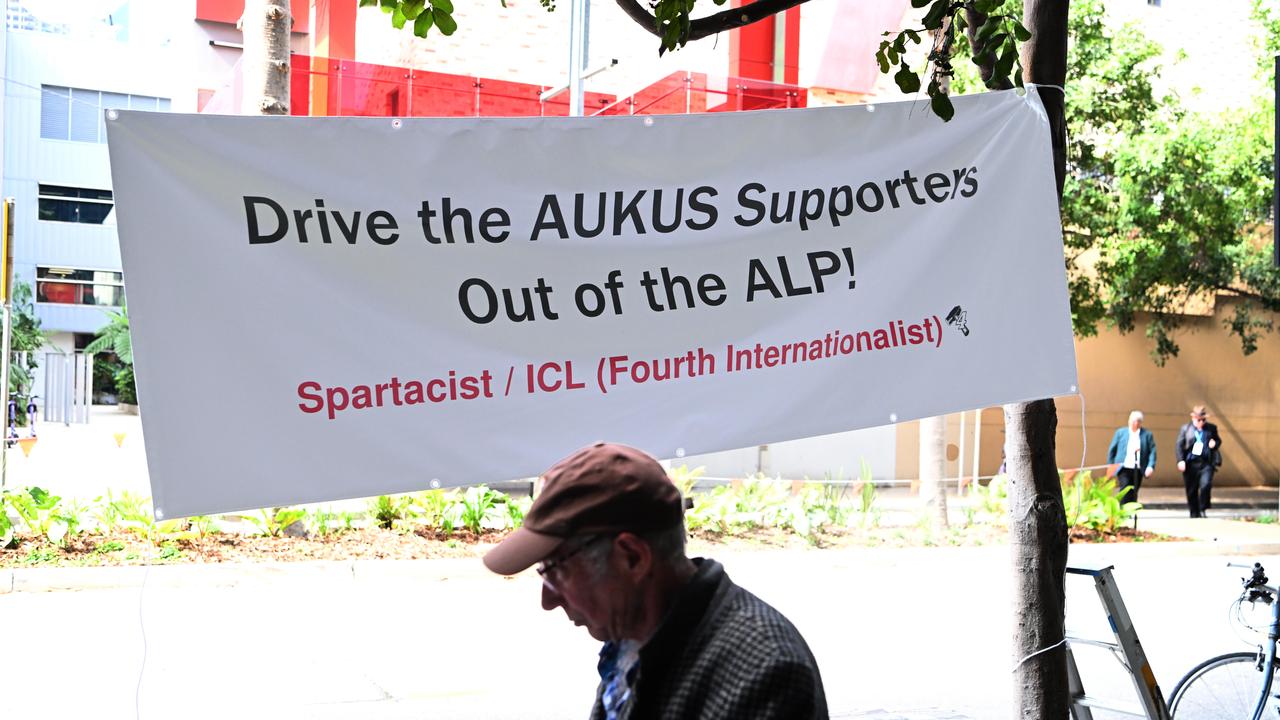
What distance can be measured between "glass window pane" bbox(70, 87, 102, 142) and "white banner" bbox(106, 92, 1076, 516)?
5602 cm

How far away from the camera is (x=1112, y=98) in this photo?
67.6ft

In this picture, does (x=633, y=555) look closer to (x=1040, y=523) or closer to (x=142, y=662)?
(x=1040, y=523)

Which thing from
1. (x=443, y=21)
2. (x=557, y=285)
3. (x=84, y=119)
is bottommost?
(x=557, y=285)

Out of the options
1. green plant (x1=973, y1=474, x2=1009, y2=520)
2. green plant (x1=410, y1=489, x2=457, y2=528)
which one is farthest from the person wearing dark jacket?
green plant (x1=410, y1=489, x2=457, y2=528)

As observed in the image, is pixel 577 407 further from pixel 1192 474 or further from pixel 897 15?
pixel 897 15

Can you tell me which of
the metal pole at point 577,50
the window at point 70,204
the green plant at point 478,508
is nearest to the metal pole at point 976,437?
the metal pole at point 577,50

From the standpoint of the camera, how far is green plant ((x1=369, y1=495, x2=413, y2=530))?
13077 mm

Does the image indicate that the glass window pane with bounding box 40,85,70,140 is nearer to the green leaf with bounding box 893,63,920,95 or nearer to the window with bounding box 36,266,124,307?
the window with bounding box 36,266,124,307

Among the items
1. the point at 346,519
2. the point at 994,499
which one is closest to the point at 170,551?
the point at 346,519

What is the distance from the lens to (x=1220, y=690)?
18.1ft

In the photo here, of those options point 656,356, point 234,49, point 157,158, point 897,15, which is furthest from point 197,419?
point 234,49

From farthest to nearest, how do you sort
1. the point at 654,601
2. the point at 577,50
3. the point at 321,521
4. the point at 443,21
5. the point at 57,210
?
the point at 57,210
the point at 577,50
the point at 321,521
the point at 443,21
the point at 654,601

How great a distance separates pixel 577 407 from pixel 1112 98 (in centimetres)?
1921

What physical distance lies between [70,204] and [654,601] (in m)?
59.0
